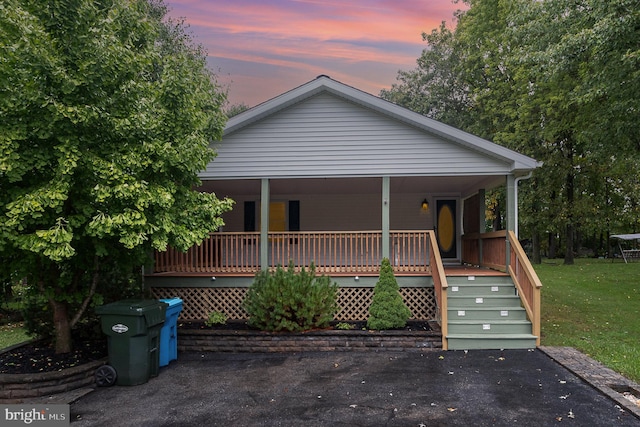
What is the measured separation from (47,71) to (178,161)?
186 cm

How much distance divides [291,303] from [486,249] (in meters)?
5.49

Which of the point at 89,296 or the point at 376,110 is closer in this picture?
the point at 89,296

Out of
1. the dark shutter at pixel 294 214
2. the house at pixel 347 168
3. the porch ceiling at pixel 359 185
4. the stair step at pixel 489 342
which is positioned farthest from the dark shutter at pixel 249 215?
the stair step at pixel 489 342

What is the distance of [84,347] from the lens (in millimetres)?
6551

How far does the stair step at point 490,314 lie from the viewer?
7527 millimetres

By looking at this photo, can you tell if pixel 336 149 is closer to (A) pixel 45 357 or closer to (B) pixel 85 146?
(B) pixel 85 146

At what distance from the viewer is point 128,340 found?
555 centimetres

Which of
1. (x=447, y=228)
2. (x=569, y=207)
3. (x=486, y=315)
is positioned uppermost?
(x=569, y=207)

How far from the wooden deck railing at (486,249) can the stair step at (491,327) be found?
63.2 inches

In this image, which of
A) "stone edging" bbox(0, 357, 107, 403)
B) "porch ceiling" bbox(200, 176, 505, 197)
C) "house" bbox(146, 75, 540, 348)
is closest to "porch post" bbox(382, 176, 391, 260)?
"house" bbox(146, 75, 540, 348)

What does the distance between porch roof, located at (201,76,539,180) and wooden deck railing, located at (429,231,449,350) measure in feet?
5.62

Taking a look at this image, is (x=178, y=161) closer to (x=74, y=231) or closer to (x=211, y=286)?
(x=74, y=231)

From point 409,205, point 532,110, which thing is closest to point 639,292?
point 409,205

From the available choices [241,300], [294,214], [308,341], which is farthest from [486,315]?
[294,214]
